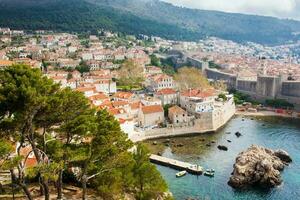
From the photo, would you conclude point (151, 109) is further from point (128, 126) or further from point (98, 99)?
point (98, 99)

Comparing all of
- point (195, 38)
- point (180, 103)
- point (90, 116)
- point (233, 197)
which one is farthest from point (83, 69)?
point (195, 38)

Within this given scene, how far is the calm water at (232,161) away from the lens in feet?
90.1

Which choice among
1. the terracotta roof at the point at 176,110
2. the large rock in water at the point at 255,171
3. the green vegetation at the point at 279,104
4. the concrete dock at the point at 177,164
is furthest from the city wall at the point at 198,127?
the green vegetation at the point at 279,104

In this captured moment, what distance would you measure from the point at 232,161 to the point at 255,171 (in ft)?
15.9

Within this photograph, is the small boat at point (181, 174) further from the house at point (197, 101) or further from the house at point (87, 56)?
the house at point (87, 56)

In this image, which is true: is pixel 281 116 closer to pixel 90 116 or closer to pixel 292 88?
pixel 292 88

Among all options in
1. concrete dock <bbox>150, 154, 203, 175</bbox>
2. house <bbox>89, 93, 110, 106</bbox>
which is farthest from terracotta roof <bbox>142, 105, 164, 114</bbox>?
concrete dock <bbox>150, 154, 203, 175</bbox>

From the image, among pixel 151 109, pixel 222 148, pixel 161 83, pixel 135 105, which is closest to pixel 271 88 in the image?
pixel 161 83

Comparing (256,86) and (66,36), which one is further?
(66,36)

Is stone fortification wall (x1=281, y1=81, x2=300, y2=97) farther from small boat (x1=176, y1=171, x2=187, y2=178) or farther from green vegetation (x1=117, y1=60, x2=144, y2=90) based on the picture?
small boat (x1=176, y1=171, x2=187, y2=178)

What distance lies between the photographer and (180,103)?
5053cm

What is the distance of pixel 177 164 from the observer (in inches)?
1273

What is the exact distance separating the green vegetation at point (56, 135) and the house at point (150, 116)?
74.0 ft

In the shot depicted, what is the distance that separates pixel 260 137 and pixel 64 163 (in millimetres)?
31404
